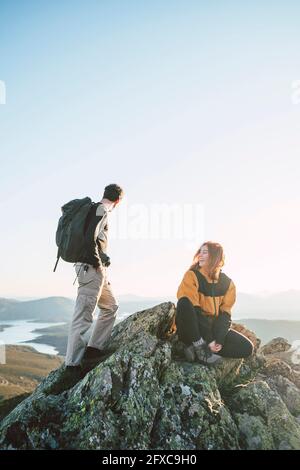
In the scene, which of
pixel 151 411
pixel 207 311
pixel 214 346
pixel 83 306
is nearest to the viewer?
pixel 151 411

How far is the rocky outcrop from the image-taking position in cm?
909

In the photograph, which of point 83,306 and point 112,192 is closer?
point 83,306

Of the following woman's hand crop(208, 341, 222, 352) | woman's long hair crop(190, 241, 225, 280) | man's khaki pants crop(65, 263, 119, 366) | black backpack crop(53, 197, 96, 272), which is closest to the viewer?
black backpack crop(53, 197, 96, 272)

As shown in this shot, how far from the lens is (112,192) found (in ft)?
39.0

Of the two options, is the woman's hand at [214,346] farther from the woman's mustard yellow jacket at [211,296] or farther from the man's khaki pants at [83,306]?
the man's khaki pants at [83,306]

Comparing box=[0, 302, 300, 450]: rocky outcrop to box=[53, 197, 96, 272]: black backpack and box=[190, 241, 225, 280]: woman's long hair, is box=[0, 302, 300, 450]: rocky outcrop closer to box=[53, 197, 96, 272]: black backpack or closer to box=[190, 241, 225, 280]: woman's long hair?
box=[190, 241, 225, 280]: woman's long hair

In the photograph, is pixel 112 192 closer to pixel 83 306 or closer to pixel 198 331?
pixel 83 306

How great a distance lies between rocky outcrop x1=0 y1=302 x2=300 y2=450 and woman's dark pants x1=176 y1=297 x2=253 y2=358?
0.57 meters

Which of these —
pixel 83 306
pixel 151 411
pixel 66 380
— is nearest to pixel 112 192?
pixel 83 306

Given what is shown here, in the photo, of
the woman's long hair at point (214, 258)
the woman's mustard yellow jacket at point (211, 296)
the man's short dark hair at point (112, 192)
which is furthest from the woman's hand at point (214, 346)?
the man's short dark hair at point (112, 192)

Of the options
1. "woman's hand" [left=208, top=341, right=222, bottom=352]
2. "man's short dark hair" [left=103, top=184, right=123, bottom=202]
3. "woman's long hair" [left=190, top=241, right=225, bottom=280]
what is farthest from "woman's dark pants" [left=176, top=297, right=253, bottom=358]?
"man's short dark hair" [left=103, top=184, right=123, bottom=202]

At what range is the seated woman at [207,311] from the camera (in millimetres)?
11281

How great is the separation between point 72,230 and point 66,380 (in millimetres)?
4410

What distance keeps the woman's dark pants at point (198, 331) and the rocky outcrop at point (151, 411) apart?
22.3 inches
